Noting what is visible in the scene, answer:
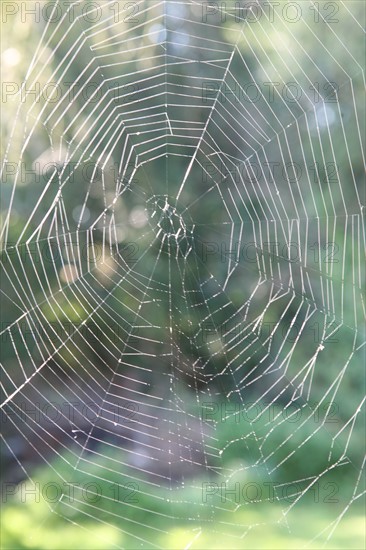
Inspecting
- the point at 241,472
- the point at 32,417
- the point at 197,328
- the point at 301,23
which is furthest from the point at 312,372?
the point at 301,23

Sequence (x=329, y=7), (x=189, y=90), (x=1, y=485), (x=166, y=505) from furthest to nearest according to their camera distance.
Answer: (x=189, y=90), (x=329, y=7), (x=1, y=485), (x=166, y=505)

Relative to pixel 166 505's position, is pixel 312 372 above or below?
above

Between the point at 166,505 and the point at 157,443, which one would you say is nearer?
the point at 166,505

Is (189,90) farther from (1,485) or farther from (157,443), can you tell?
(1,485)

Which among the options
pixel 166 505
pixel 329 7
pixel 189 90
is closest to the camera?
pixel 166 505

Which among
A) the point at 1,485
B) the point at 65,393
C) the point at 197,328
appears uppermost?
the point at 197,328

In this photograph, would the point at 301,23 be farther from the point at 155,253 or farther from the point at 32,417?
the point at 32,417
